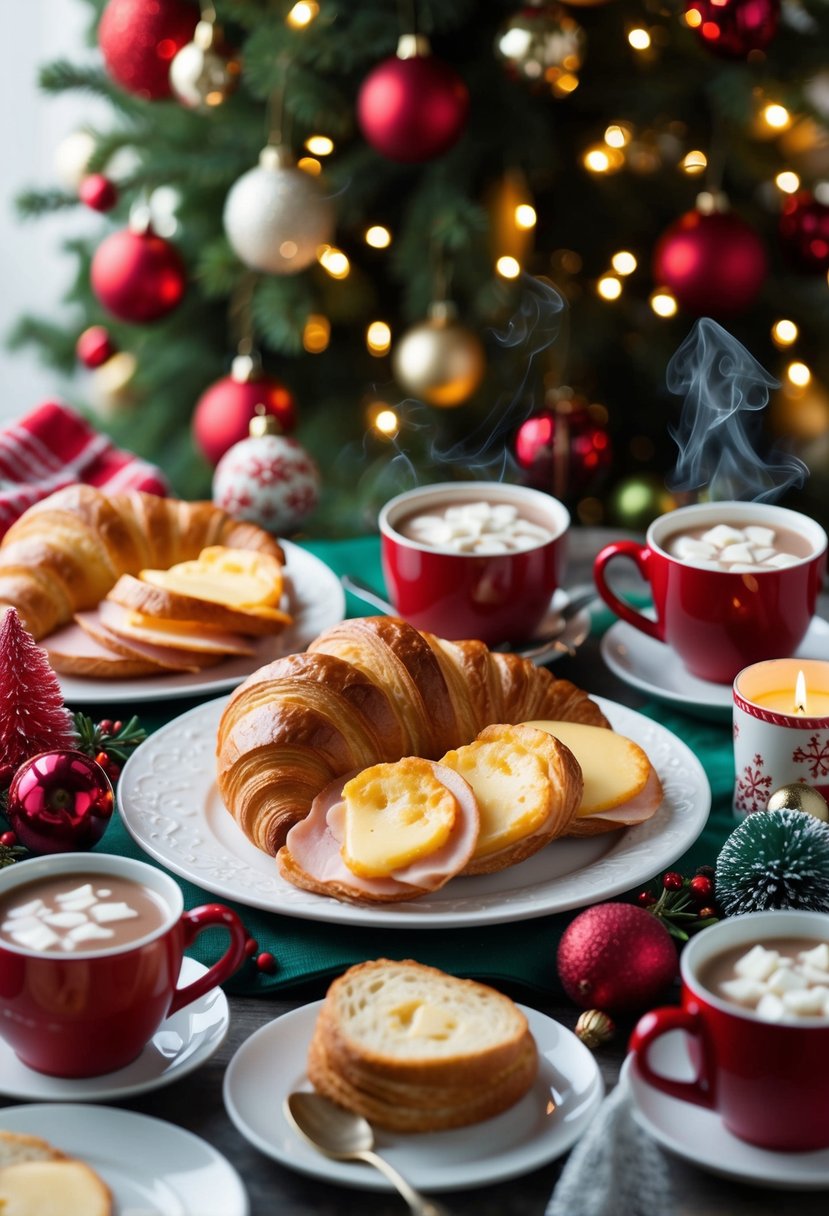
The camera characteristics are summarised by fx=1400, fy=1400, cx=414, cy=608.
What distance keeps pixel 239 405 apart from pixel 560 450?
921 millimetres

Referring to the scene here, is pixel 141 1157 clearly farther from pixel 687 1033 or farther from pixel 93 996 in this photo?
Answer: pixel 687 1033

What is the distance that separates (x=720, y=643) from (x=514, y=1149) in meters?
0.95

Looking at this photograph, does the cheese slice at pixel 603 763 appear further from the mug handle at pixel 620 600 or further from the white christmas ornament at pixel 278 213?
the white christmas ornament at pixel 278 213

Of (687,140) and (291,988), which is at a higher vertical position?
(687,140)

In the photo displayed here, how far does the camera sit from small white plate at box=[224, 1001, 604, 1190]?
103 centimetres

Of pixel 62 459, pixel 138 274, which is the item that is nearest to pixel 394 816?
pixel 62 459

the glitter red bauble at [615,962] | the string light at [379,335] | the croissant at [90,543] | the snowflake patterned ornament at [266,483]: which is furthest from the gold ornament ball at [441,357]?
the glitter red bauble at [615,962]

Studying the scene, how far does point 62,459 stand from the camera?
262 centimetres

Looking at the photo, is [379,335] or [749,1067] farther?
[379,335]

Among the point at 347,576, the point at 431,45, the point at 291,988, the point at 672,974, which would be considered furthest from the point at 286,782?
the point at 431,45

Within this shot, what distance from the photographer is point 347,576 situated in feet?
7.22

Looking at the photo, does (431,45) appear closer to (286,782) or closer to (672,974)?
(286,782)

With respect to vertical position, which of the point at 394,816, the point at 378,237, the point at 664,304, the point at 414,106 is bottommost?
the point at 394,816

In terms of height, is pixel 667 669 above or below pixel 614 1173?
below
